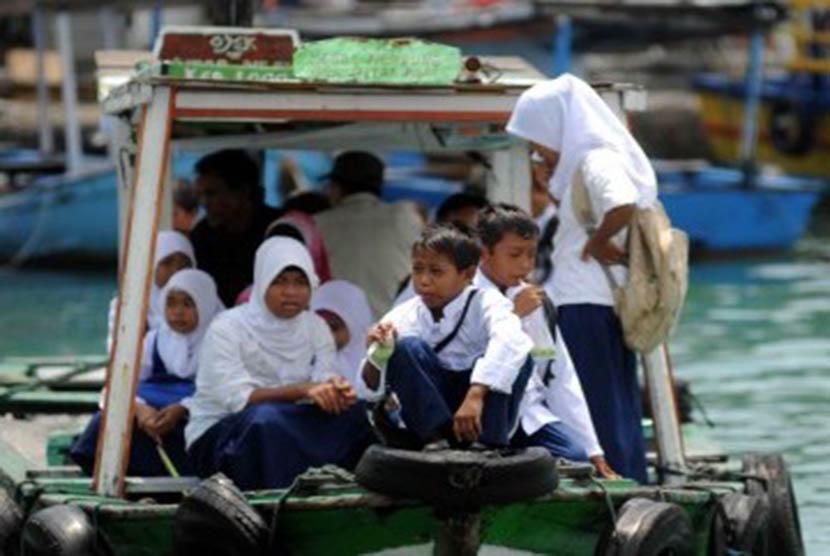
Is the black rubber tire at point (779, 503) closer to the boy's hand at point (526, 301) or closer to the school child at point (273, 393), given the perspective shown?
the boy's hand at point (526, 301)

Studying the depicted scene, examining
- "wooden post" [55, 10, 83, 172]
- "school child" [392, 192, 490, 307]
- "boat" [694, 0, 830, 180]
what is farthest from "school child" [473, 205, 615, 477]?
"boat" [694, 0, 830, 180]

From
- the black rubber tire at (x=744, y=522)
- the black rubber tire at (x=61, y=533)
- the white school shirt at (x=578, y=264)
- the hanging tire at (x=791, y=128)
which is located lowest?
the hanging tire at (x=791, y=128)

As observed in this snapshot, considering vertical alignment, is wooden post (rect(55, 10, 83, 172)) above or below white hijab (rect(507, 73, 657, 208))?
below

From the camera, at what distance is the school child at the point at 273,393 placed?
8344 mm

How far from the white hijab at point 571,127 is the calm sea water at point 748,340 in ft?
10.0

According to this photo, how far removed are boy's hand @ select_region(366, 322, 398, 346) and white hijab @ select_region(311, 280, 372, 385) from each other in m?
1.70

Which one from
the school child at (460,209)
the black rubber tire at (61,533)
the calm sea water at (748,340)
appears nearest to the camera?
the black rubber tire at (61,533)

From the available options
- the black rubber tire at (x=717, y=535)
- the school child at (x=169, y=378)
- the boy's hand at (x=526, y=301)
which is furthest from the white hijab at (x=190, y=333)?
the black rubber tire at (x=717, y=535)

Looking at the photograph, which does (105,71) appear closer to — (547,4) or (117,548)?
(117,548)

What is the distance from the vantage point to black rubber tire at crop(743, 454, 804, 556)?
9.23 m

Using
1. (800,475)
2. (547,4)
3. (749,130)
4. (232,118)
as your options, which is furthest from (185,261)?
(749,130)

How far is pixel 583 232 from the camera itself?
862 cm

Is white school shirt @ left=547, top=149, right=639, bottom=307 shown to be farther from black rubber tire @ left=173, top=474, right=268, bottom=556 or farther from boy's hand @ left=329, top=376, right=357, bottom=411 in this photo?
black rubber tire @ left=173, top=474, right=268, bottom=556

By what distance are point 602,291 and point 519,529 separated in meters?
1.41
